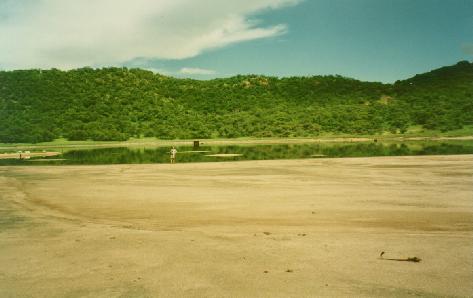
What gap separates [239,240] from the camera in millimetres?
10008

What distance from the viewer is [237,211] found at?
45.2 ft

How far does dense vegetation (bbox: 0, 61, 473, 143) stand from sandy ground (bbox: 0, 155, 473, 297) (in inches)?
2762

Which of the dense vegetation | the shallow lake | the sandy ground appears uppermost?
the dense vegetation

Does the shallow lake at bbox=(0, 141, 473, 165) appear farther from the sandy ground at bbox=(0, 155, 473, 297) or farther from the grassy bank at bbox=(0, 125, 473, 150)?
the grassy bank at bbox=(0, 125, 473, 150)

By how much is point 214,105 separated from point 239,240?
11368 centimetres

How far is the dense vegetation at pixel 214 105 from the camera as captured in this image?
91.9 m

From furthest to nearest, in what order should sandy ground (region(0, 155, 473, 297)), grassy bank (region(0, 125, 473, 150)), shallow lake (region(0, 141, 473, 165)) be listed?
grassy bank (region(0, 125, 473, 150))
shallow lake (region(0, 141, 473, 165))
sandy ground (region(0, 155, 473, 297))

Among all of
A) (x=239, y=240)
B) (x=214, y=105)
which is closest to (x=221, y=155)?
(x=239, y=240)

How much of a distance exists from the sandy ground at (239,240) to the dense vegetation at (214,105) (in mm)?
70144

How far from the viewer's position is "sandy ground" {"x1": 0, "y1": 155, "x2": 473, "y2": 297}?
723 cm

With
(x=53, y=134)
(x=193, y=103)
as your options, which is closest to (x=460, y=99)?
(x=193, y=103)

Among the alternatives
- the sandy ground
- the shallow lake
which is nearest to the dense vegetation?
the shallow lake

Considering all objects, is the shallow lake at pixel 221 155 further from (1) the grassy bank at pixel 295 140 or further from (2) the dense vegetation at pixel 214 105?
(2) the dense vegetation at pixel 214 105

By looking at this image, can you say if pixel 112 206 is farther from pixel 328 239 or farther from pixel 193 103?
pixel 193 103
